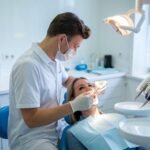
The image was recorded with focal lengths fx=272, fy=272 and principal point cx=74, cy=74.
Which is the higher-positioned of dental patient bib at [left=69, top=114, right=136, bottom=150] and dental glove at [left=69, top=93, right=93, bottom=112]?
dental glove at [left=69, top=93, right=93, bottom=112]

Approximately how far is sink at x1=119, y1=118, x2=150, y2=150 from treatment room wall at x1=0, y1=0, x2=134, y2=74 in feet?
5.11

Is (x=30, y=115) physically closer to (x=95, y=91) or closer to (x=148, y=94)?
(x=95, y=91)

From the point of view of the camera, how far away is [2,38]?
249 centimetres

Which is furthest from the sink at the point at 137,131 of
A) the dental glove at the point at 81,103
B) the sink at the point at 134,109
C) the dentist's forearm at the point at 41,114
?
the dentist's forearm at the point at 41,114

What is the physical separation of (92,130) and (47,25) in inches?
60.7

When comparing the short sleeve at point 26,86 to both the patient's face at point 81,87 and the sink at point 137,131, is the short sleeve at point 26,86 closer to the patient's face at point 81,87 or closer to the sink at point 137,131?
the patient's face at point 81,87

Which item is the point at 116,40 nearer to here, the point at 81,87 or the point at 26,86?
the point at 81,87

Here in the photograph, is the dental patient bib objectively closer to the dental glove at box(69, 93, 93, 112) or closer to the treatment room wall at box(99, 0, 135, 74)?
the dental glove at box(69, 93, 93, 112)

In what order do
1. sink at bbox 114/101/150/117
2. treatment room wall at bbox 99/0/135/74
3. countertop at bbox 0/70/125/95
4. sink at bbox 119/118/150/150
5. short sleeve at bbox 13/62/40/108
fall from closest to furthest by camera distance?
1. sink at bbox 119/118/150/150
2. short sleeve at bbox 13/62/40/108
3. sink at bbox 114/101/150/117
4. countertop at bbox 0/70/125/95
5. treatment room wall at bbox 99/0/135/74

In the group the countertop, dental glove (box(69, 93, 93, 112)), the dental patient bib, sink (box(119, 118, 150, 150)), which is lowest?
the dental patient bib

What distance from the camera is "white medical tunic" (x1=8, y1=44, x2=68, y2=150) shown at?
4.53 feet

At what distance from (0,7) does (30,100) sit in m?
1.37

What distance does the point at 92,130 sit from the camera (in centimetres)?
151

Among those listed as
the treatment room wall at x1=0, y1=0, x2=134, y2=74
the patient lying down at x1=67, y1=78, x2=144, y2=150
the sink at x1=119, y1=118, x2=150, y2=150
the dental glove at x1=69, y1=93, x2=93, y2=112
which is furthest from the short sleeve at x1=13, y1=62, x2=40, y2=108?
the treatment room wall at x1=0, y1=0, x2=134, y2=74
